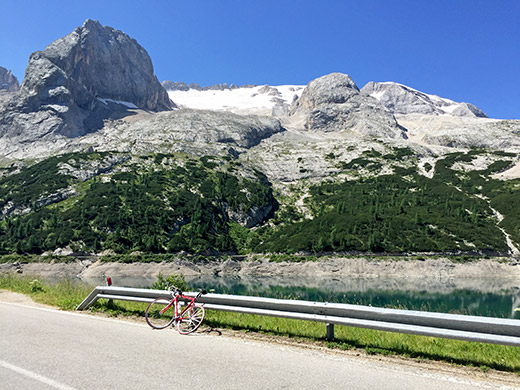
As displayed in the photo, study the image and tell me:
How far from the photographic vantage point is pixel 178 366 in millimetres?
6289

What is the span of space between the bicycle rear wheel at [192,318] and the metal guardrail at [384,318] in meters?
0.28

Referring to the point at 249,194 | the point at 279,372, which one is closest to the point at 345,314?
the point at 279,372

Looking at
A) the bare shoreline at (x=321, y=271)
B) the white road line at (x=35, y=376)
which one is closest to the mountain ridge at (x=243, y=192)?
the bare shoreline at (x=321, y=271)

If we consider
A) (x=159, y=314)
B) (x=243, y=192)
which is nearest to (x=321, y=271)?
(x=243, y=192)

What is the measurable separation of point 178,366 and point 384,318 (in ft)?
14.7

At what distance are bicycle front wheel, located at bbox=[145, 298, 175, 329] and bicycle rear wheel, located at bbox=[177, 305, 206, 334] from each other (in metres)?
0.57

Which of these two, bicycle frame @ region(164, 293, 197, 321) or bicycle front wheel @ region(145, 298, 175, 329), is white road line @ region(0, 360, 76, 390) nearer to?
bicycle front wheel @ region(145, 298, 175, 329)

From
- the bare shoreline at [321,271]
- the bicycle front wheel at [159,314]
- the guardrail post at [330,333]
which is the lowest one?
the bare shoreline at [321,271]

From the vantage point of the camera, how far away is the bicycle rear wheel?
918 centimetres

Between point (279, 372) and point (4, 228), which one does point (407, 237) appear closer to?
point (279, 372)

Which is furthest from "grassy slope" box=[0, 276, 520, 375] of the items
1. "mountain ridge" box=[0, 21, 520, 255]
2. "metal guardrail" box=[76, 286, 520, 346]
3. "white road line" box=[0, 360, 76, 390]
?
"mountain ridge" box=[0, 21, 520, 255]

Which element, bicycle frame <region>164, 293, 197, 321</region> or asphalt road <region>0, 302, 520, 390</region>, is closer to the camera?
asphalt road <region>0, 302, 520, 390</region>

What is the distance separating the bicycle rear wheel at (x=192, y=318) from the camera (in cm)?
918

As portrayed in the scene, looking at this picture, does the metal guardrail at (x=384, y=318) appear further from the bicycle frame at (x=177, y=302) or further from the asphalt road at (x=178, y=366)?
the asphalt road at (x=178, y=366)
